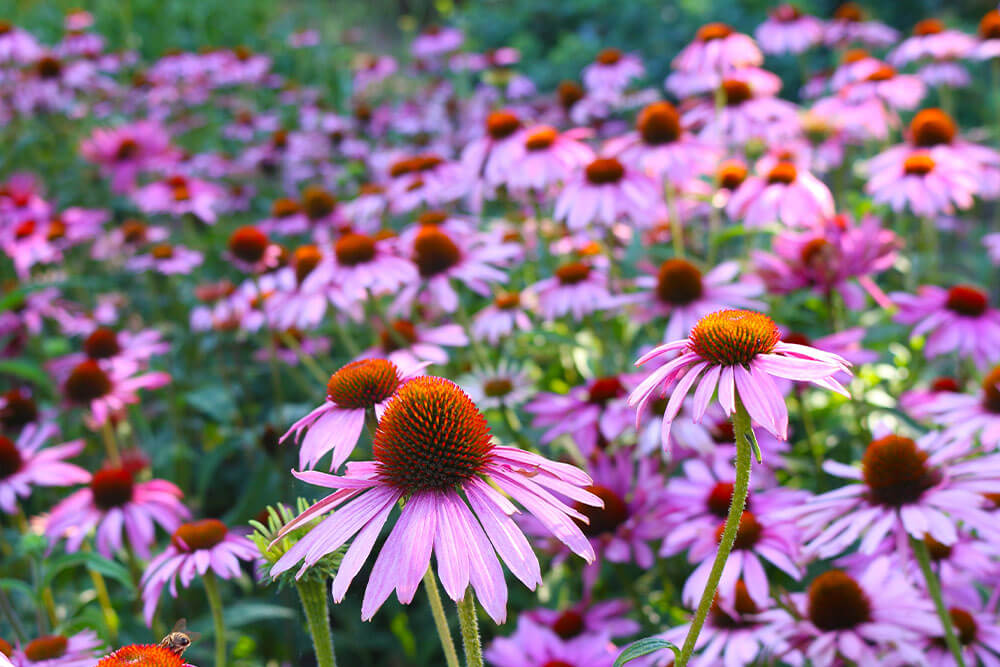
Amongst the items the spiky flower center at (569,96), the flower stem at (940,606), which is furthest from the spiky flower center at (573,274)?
the spiky flower center at (569,96)

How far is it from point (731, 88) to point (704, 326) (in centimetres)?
216

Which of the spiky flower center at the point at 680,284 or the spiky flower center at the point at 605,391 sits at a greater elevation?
the spiky flower center at the point at 680,284

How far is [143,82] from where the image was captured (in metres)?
5.18

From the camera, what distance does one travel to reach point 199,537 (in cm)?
138

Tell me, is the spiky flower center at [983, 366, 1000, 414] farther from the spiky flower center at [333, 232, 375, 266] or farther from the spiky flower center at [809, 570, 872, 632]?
the spiky flower center at [333, 232, 375, 266]

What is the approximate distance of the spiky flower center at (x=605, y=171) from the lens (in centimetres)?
226

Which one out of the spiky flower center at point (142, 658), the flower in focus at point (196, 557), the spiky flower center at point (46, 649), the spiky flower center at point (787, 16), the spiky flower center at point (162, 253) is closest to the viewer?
the spiky flower center at point (142, 658)

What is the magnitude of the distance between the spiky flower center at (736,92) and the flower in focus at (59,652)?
2.49 meters

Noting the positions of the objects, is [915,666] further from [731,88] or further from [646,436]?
[731,88]

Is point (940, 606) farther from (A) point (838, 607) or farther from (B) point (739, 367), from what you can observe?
(B) point (739, 367)

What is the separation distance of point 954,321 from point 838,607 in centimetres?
94

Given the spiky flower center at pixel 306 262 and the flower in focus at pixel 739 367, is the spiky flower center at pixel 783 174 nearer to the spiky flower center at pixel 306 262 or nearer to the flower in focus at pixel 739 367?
the spiky flower center at pixel 306 262

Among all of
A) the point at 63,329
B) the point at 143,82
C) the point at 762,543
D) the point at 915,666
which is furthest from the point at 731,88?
the point at 143,82

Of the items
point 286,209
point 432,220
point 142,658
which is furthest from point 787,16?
point 142,658
